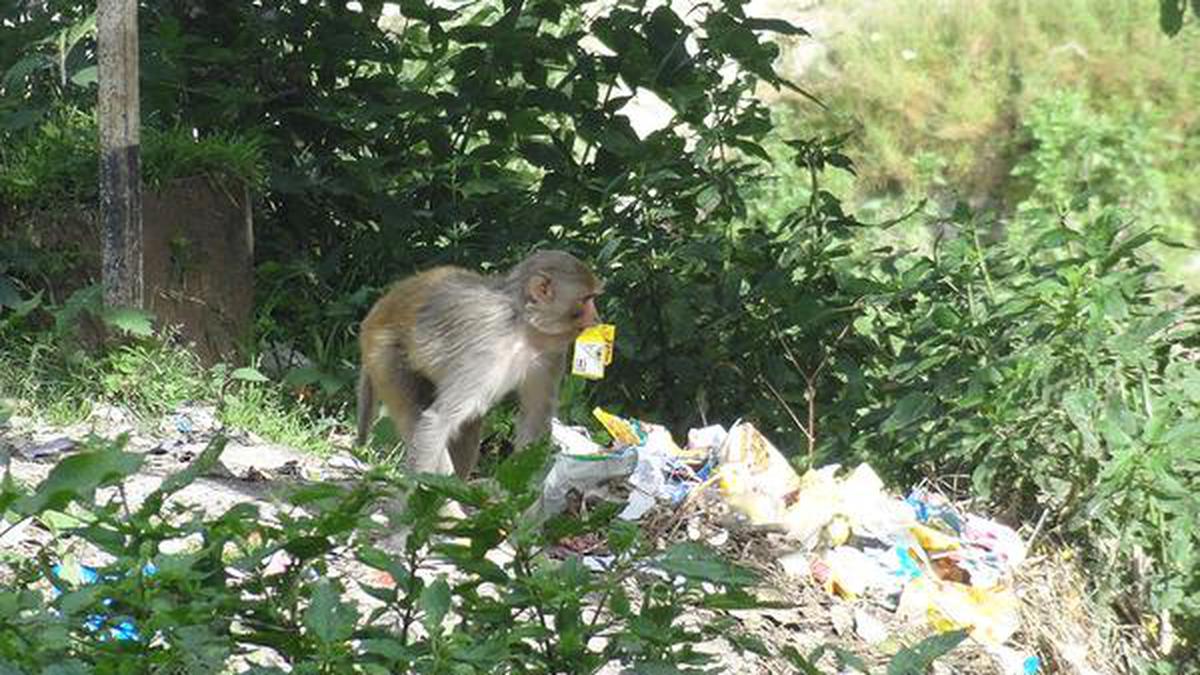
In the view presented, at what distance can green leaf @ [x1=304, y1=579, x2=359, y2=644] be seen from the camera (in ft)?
10.8

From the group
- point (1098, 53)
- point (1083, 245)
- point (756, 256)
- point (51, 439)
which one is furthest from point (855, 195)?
point (51, 439)

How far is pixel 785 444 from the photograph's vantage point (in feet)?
26.9

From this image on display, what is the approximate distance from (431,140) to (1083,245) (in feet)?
8.88

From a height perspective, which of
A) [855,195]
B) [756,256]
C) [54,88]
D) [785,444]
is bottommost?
[855,195]

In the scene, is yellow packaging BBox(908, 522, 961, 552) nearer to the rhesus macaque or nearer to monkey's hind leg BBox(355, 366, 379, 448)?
the rhesus macaque

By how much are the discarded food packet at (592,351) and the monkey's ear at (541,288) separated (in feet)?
0.56

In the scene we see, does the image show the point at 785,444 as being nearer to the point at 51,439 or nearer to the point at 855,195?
the point at 51,439

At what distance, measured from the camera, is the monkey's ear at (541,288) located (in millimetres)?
6590

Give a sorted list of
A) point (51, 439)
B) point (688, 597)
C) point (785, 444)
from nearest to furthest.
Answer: point (688, 597) < point (51, 439) < point (785, 444)

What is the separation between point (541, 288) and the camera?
6.60 metres

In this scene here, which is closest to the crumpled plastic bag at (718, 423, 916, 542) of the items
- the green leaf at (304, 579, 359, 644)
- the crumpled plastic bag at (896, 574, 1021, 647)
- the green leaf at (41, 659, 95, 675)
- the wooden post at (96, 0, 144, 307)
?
the crumpled plastic bag at (896, 574, 1021, 647)

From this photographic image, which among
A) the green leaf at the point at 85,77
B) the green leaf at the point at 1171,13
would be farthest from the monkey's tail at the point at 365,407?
the green leaf at the point at 1171,13

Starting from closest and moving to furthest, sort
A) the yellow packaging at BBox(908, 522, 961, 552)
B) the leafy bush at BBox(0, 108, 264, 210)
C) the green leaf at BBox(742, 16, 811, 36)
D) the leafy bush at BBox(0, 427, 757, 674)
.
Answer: the leafy bush at BBox(0, 427, 757, 674)
the yellow packaging at BBox(908, 522, 961, 552)
the leafy bush at BBox(0, 108, 264, 210)
the green leaf at BBox(742, 16, 811, 36)

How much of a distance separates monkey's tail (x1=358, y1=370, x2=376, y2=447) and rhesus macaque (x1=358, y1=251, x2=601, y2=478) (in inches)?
5.7
